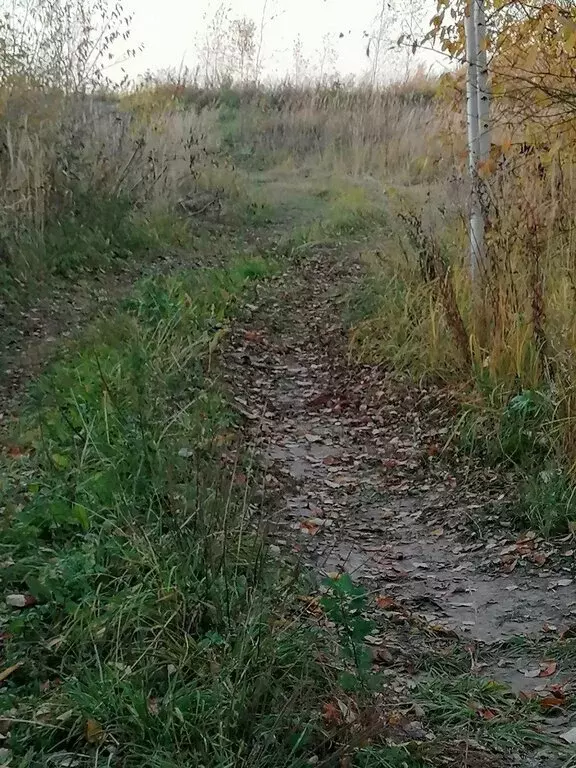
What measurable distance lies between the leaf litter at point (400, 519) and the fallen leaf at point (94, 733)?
0.67 metres

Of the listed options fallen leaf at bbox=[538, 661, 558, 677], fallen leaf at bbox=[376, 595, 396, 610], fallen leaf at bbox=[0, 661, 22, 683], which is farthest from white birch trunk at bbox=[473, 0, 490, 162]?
fallen leaf at bbox=[0, 661, 22, 683]

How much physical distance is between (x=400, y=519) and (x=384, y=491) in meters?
0.28

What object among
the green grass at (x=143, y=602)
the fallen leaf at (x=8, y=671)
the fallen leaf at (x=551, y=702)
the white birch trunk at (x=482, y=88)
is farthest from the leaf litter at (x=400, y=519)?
the white birch trunk at (x=482, y=88)

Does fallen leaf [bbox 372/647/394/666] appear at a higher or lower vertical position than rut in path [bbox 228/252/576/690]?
lower

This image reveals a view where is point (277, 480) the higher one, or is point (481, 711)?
point (277, 480)

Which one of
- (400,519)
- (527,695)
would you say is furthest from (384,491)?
(527,695)

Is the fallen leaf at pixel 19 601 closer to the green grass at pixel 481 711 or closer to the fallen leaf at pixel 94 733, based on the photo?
the fallen leaf at pixel 94 733

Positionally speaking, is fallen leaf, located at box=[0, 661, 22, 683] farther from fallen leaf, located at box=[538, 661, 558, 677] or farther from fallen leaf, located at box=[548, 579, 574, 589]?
fallen leaf, located at box=[548, 579, 574, 589]

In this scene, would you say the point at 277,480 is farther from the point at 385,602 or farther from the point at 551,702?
the point at 551,702

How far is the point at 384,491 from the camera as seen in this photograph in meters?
4.35

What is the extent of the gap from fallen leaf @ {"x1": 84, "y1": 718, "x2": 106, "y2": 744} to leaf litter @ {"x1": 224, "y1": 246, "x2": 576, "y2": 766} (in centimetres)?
67

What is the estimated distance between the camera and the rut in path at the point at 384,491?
134 inches

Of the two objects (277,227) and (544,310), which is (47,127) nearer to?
(277,227)

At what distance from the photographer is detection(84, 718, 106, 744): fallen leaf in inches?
86.4
